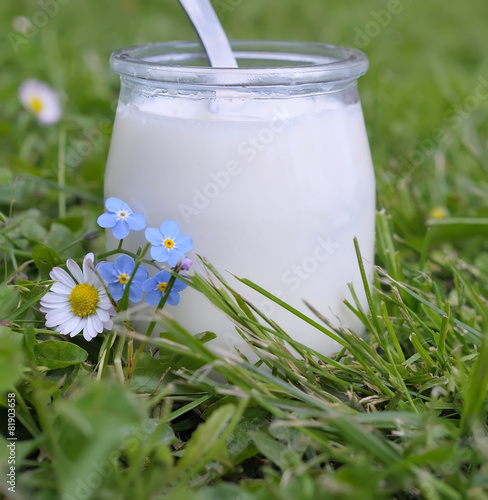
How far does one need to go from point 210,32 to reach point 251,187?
231mm

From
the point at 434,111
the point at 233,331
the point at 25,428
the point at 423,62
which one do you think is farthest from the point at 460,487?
the point at 423,62

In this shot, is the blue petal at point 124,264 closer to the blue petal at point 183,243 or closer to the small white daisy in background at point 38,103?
the blue petal at point 183,243

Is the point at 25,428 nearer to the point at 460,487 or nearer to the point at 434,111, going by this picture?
the point at 460,487

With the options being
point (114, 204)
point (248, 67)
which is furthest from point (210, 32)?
point (114, 204)

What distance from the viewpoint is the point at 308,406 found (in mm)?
579

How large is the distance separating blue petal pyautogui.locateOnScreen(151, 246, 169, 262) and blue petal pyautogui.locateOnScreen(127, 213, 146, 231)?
0.04m

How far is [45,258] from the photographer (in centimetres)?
72

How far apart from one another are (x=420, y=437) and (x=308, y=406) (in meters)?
0.12

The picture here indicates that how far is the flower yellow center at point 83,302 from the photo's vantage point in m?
0.66

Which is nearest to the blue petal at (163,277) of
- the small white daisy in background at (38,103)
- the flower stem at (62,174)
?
the flower stem at (62,174)

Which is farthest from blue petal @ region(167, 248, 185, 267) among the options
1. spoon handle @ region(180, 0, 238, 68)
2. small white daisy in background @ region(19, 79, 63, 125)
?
small white daisy in background @ region(19, 79, 63, 125)

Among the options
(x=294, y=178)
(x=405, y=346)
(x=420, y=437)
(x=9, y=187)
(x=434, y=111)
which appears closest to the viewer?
(x=420, y=437)

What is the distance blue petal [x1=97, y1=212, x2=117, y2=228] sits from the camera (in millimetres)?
638

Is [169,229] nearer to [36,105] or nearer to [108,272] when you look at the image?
[108,272]
